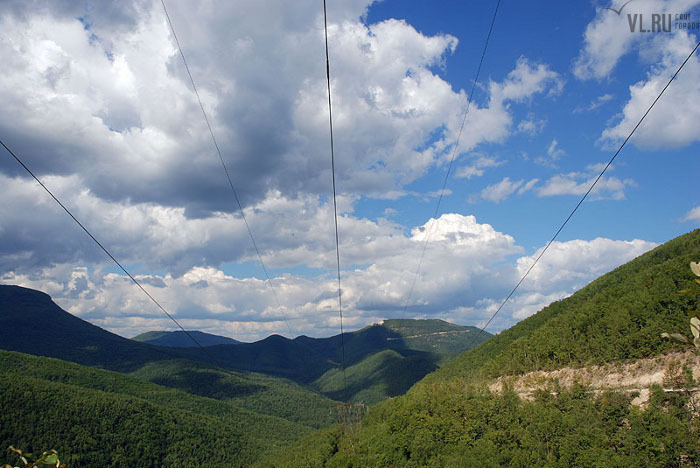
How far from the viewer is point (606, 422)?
43688 mm

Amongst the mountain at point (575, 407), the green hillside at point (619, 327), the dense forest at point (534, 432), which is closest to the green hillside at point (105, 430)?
the mountain at point (575, 407)

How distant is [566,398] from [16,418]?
7289 inches

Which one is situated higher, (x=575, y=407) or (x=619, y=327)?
(x=619, y=327)

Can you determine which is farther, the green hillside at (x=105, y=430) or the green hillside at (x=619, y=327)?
the green hillside at (x=105, y=430)

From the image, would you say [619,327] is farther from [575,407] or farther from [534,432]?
[534,432]

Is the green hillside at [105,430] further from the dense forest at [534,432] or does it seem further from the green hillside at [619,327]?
the green hillside at [619,327]

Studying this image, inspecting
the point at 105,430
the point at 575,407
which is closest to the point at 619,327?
the point at 575,407

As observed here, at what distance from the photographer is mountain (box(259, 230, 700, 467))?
39.1 meters

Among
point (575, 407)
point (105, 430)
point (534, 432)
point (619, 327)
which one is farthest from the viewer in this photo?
point (105, 430)

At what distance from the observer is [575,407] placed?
48.2 metres

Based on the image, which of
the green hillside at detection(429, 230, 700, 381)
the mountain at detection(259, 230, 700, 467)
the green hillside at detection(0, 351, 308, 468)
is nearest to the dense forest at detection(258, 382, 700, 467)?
the mountain at detection(259, 230, 700, 467)

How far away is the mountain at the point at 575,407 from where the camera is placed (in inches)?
1539

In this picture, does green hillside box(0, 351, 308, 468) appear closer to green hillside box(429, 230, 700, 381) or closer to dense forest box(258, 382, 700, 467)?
dense forest box(258, 382, 700, 467)

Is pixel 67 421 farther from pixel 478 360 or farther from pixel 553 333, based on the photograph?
pixel 553 333
